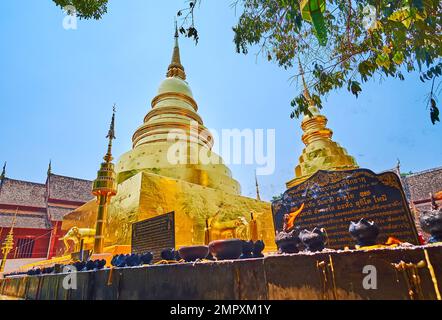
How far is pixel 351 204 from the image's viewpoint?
4176 millimetres

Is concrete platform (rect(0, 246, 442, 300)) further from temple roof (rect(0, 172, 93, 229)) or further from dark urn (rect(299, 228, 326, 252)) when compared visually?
temple roof (rect(0, 172, 93, 229))

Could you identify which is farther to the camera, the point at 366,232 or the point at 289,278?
the point at 366,232

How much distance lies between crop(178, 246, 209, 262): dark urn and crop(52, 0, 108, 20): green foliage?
488cm

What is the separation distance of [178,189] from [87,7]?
5.47 m

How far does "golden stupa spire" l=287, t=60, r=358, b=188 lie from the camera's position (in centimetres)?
833

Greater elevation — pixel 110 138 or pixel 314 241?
pixel 110 138

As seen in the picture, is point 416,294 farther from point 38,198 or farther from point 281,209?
point 38,198

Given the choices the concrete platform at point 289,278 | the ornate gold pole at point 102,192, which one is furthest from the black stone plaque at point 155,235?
the concrete platform at point 289,278

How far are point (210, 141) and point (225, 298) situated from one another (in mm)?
11743

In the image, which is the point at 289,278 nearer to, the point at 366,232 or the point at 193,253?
the point at 366,232

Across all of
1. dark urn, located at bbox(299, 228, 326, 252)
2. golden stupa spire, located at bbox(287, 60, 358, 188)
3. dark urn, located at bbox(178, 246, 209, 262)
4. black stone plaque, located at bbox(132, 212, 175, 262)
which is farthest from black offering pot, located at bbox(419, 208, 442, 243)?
golden stupa spire, located at bbox(287, 60, 358, 188)

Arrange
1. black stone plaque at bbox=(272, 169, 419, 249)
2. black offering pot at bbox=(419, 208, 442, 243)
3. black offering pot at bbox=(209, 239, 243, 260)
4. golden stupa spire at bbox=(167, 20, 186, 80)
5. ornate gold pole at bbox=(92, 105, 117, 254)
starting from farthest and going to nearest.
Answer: golden stupa spire at bbox=(167, 20, 186, 80), ornate gold pole at bbox=(92, 105, 117, 254), black stone plaque at bbox=(272, 169, 419, 249), black offering pot at bbox=(209, 239, 243, 260), black offering pot at bbox=(419, 208, 442, 243)

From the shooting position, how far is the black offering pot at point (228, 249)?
2.63 metres

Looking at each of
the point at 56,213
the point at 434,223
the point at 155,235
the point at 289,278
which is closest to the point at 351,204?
the point at 434,223
